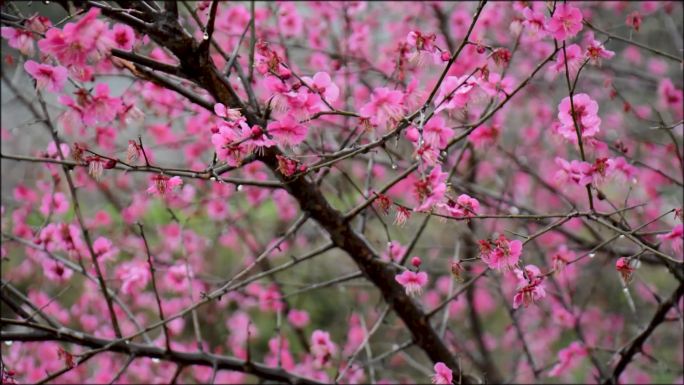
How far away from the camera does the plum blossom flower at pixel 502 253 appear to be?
1761 mm


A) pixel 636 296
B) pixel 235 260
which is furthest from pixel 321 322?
pixel 636 296

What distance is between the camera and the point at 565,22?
193cm

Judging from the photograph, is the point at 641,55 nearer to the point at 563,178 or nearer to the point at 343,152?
the point at 563,178

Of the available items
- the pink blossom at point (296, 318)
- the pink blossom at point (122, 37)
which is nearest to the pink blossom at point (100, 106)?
the pink blossom at point (122, 37)

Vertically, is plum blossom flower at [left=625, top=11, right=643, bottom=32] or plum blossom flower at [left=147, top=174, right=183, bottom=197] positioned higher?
plum blossom flower at [left=625, top=11, right=643, bottom=32]

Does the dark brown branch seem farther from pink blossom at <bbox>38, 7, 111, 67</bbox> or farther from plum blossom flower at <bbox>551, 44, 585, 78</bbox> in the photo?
pink blossom at <bbox>38, 7, 111, 67</bbox>

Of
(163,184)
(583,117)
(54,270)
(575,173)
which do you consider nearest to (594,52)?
(583,117)

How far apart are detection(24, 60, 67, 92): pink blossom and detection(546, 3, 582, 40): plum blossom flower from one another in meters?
1.37

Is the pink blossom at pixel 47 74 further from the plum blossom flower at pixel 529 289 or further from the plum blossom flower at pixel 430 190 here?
the plum blossom flower at pixel 529 289

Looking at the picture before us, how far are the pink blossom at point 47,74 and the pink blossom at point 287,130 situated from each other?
0.58 m

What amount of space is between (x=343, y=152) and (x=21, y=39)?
103 centimetres

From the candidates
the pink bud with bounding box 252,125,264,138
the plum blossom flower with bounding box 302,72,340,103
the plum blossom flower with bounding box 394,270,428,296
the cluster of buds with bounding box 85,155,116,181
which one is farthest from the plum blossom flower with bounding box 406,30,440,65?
the cluster of buds with bounding box 85,155,116,181

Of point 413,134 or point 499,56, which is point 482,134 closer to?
point 499,56

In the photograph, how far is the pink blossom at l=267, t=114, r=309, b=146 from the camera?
1.78m
